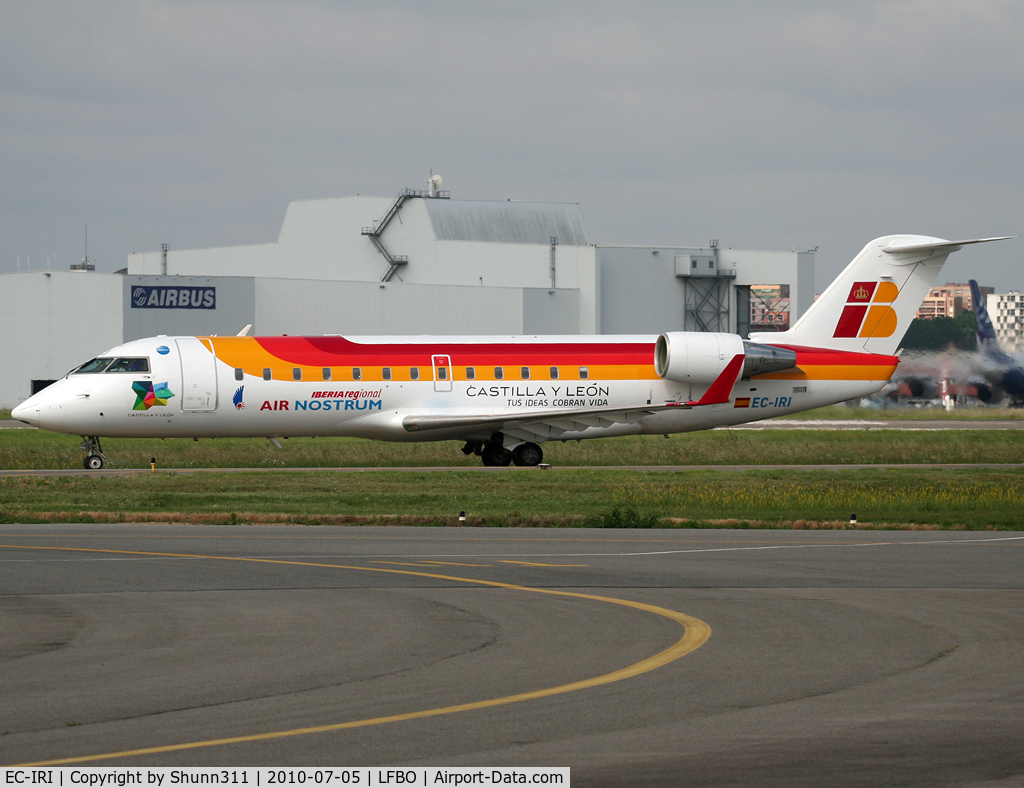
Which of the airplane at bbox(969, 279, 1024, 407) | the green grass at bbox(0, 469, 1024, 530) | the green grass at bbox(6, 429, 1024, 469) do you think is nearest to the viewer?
the green grass at bbox(0, 469, 1024, 530)

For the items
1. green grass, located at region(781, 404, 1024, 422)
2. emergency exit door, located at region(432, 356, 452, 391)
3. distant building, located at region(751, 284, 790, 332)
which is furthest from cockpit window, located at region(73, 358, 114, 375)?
distant building, located at region(751, 284, 790, 332)

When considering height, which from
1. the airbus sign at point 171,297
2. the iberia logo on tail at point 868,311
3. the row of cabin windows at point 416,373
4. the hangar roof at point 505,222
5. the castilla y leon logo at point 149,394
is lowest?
the castilla y leon logo at point 149,394

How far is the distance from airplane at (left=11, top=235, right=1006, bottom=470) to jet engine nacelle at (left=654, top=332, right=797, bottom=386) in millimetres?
38

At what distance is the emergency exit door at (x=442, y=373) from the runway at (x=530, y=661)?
16.9 metres

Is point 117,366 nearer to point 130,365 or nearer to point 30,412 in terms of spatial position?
point 130,365

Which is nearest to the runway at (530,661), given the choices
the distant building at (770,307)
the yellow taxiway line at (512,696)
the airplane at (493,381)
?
the yellow taxiway line at (512,696)

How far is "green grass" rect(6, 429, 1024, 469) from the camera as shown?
38.4 meters

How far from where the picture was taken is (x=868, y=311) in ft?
124

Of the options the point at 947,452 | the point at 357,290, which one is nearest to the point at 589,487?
the point at 947,452

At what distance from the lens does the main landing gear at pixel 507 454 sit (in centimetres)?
3591

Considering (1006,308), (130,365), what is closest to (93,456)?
(130,365)

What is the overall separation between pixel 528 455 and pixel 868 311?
10678 mm

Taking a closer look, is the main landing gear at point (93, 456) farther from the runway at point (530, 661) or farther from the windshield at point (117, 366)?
the runway at point (530, 661)

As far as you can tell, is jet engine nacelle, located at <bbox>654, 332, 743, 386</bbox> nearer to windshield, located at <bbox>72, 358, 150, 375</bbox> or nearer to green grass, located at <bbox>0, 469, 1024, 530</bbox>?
green grass, located at <bbox>0, 469, 1024, 530</bbox>
